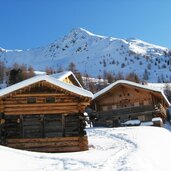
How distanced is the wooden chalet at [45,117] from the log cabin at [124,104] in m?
17.8

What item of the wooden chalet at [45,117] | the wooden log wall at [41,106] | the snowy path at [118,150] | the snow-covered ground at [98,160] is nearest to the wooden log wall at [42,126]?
the wooden chalet at [45,117]

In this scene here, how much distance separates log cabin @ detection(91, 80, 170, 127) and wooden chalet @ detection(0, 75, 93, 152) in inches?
701

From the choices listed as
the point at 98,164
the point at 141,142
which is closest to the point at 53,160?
the point at 98,164

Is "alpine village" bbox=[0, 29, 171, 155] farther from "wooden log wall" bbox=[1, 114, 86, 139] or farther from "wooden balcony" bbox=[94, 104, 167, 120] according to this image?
"wooden balcony" bbox=[94, 104, 167, 120]

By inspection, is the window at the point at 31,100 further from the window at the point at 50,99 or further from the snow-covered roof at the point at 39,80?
the snow-covered roof at the point at 39,80

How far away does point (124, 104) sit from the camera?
43.5 meters

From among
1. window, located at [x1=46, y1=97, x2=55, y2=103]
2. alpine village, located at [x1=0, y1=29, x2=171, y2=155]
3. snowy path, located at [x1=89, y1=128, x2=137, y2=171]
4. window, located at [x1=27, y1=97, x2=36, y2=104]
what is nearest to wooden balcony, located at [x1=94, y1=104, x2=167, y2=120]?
snowy path, located at [x1=89, y1=128, x2=137, y2=171]

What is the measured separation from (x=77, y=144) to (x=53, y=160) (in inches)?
263

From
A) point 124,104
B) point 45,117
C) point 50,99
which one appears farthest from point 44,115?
point 124,104

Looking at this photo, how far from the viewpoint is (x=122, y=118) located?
43.2 m

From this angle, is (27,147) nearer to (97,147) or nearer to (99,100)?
(97,147)

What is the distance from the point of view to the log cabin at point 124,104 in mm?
41750

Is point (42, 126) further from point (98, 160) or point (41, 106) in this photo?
point (98, 160)

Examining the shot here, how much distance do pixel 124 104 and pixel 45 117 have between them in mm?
20590
